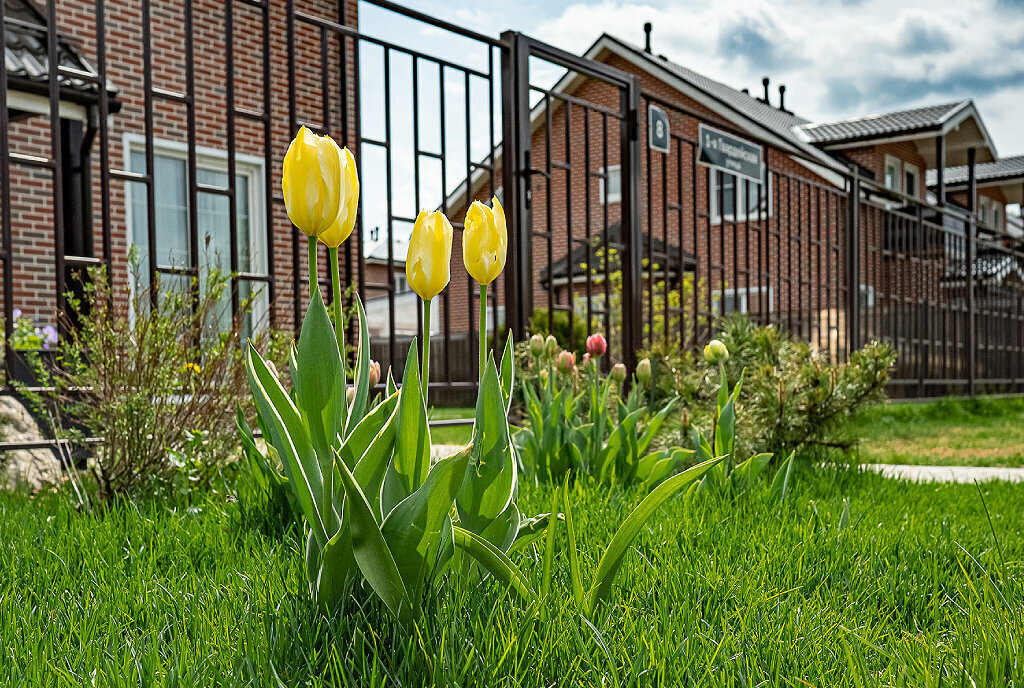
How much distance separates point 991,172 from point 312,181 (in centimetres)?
2734

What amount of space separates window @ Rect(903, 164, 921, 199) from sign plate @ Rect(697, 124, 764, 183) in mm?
14642

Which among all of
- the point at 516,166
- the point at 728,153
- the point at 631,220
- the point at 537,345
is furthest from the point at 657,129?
the point at 537,345

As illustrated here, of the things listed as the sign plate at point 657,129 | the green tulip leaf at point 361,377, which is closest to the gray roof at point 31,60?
the sign plate at point 657,129

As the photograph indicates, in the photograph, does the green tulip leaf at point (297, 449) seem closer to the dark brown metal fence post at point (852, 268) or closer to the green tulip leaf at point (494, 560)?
the green tulip leaf at point (494, 560)

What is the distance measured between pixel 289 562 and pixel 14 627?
0.46 m

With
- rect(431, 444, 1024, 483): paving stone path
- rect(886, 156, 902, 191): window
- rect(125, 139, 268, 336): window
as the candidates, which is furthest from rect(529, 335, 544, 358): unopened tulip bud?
rect(886, 156, 902, 191): window

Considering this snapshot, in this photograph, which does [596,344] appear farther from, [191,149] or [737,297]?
[737,297]

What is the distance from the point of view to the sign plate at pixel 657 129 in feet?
17.0

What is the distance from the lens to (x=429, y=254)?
1.11 metres

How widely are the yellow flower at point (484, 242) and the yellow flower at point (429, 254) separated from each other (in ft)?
0.17

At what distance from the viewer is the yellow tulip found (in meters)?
1.07

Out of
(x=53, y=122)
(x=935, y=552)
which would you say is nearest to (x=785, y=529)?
(x=935, y=552)

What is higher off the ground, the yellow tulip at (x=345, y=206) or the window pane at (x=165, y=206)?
the window pane at (x=165, y=206)

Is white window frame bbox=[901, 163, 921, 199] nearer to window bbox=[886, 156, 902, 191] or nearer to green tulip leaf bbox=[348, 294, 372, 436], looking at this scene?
window bbox=[886, 156, 902, 191]
